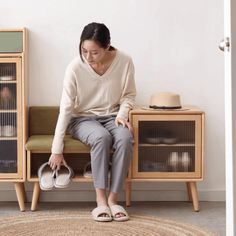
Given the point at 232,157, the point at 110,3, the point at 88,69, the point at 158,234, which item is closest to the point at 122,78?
the point at 88,69

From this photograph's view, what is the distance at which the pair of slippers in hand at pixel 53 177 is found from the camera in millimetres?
3316

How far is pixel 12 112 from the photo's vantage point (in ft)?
11.4

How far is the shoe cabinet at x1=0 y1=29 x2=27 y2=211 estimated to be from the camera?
345 cm

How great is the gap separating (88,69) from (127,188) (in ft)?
2.35

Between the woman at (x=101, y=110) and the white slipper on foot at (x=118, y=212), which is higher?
the woman at (x=101, y=110)

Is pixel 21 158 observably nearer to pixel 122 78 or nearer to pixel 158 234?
pixel 122 78

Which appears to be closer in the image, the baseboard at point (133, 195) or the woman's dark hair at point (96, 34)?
the woman's dark hair at point (96, 34)

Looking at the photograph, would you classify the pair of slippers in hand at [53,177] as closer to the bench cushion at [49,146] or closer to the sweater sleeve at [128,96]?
the bench cushion at [49,146]

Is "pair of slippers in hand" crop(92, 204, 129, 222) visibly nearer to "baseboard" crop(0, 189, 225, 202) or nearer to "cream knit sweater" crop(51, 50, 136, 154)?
"cream knit sweater" crop(51, 50, 136, 154)

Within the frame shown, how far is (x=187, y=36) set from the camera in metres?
3.71

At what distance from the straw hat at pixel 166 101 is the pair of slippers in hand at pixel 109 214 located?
0.63 metres

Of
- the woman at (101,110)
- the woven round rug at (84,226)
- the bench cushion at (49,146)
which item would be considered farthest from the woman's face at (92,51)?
the woven round rug at (84,226)

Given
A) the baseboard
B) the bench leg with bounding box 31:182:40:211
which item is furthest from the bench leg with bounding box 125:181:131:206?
the bench leg with bounding box 31:182:40:211


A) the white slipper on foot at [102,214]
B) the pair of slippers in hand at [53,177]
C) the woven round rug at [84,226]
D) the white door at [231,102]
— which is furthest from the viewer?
the pair of slippers in hand at [53,177]
